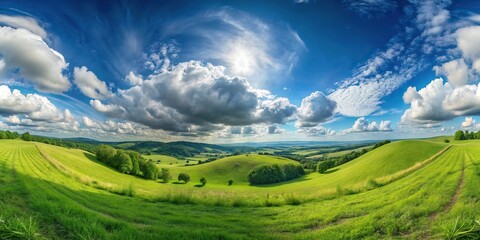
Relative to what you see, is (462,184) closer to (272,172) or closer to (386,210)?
(386,210)

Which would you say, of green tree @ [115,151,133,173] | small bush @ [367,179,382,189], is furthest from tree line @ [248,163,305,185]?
small bush @ [367,179,382,189]

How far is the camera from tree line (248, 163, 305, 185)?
321 feet

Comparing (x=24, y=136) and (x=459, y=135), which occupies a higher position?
(x=459, y=135)

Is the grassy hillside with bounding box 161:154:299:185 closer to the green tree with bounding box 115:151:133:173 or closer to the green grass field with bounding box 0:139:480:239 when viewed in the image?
the green tree with bounding box 115:151:133:173

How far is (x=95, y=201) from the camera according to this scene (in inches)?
480

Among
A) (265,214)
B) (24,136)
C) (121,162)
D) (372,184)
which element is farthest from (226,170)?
(265,214)

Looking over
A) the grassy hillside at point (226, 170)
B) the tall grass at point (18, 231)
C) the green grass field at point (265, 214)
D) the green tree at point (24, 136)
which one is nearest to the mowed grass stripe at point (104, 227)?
the green grass field at point (265, 214)

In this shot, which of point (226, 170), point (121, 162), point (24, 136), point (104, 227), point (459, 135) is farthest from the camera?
point (226, 170)

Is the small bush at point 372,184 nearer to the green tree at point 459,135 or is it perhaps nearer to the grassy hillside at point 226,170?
the green tree at point 459,135

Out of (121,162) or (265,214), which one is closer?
(265,214)

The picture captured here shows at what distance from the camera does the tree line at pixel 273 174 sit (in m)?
97.9

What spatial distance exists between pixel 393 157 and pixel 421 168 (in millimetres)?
13320

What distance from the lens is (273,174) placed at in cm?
9925

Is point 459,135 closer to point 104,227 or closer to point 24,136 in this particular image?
point 104,227
